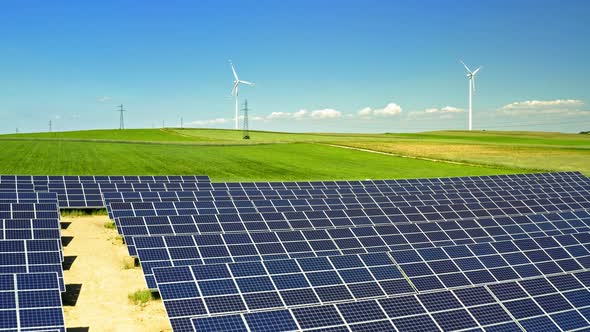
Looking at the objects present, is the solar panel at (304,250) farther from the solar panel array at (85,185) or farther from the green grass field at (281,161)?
the green grass field at (281,161)

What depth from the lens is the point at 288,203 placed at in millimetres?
35156

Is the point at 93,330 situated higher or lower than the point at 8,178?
lower

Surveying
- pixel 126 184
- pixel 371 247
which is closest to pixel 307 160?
pixel 126 184

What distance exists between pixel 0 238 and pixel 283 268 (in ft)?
46.5

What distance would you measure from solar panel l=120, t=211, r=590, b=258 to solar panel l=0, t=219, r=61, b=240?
141 inches

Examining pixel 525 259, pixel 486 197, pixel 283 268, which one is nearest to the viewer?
pixel 283 268

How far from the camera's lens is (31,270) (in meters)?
19.4

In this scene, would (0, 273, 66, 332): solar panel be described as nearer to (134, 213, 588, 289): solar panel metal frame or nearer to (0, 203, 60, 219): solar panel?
(134, 213, 588, 289): solar panel metal frame

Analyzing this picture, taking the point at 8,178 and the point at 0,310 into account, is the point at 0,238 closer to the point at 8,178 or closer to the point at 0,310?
the point at 0,310

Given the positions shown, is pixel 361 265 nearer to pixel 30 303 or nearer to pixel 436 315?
pixel 436 315

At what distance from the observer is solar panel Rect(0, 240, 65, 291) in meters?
19.3

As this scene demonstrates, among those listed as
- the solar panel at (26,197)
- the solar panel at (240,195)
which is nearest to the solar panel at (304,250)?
the solar panel at (240,195)

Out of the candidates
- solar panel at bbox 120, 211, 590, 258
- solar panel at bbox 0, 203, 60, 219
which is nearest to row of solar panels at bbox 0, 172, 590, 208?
solar panel at bbox 0, 203, 60, 219

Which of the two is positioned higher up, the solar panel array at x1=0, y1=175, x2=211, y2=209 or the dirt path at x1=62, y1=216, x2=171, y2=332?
the solar panel array at x1=0, y1=175, x2=211, y2=209
